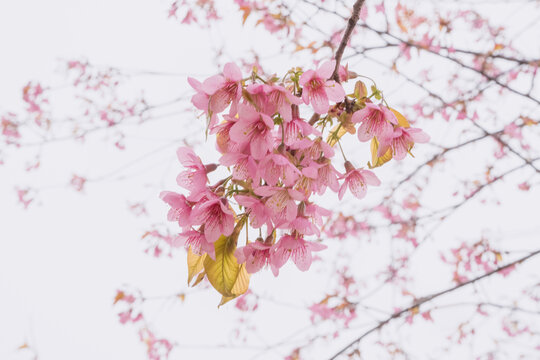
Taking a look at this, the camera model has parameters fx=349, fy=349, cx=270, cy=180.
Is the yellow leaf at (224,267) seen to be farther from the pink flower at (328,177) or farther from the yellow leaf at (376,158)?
the yellow leaf at (376,158)

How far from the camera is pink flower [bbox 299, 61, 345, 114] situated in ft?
1.57

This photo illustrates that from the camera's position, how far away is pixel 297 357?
1.85 metres

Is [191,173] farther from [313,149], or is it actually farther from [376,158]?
[376,158]

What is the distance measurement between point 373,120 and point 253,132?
0.19 metres

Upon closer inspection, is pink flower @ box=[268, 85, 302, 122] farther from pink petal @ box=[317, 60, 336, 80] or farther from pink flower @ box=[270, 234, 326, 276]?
pink flower @ box=[270, 234, 326, 276]

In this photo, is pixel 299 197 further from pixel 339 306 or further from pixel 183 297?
pixel 183 297

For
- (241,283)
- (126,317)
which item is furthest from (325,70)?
(126,317)

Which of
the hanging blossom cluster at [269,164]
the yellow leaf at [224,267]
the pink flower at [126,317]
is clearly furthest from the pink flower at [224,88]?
the pink flower at [126,317]

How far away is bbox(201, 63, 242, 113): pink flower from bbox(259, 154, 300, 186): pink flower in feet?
0.28

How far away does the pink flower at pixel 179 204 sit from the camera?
1.64 ft

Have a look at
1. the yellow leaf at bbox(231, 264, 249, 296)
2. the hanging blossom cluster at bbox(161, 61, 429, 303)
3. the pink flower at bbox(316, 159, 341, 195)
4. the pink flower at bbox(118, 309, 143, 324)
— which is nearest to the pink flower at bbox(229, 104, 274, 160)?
the hanging blossom cluster at bbox(161, 61, 429, 303)

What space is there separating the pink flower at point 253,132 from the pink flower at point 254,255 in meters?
0.14

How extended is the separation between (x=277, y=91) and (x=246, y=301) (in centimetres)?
208

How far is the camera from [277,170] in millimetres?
459
